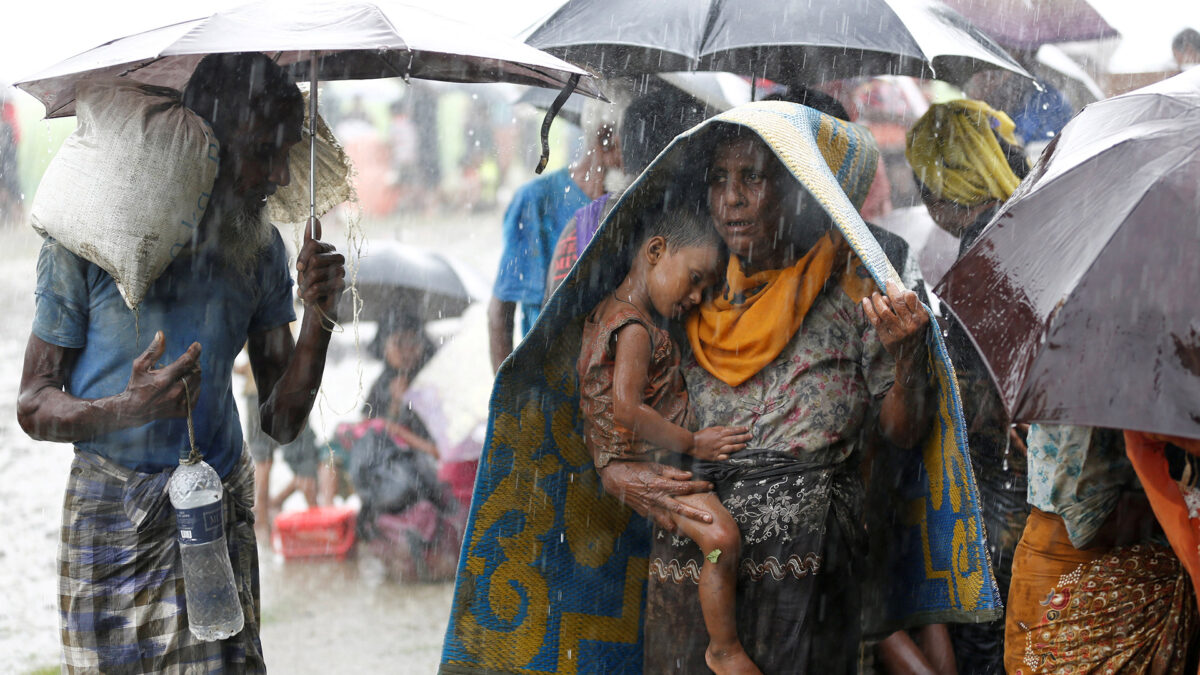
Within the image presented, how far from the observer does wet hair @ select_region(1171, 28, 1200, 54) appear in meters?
6.66

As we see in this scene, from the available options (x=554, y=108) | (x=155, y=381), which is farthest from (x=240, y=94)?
(x=554, y=108)

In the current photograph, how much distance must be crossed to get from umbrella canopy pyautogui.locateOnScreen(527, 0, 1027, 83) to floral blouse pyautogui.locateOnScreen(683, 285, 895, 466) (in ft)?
4.86

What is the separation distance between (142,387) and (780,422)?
1.67m

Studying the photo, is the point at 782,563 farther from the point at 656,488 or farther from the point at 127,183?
the point at 127,183

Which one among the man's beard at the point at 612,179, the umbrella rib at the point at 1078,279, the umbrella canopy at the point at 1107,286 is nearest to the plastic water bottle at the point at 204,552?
the umbrella canopy at the point at 1107,286

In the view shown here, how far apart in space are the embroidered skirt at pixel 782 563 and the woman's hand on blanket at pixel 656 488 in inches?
2.7

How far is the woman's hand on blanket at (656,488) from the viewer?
3047 millimetres

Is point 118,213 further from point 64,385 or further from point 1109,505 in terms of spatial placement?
point 1109,505

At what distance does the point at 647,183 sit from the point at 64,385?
1.71 meters

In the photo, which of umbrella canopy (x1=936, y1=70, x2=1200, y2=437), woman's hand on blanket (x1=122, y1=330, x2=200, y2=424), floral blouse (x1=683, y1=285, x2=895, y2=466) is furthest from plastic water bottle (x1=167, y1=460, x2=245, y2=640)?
umbrella canopy (x1=936, y1=70, x2=1200, y2=437)

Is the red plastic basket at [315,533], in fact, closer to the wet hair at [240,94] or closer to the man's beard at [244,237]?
the man's beard at [244,237]

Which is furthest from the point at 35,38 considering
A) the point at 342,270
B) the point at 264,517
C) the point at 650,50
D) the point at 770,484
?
the point at 770,484

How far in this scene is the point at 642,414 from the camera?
118 inches

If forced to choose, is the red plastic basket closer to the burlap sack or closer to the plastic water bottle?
the plastic water bottle
